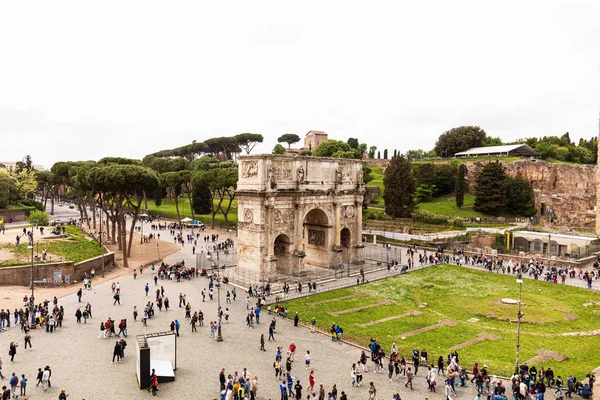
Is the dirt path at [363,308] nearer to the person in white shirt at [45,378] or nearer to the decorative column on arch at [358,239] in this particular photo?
the decorative column on arch at [358,239]

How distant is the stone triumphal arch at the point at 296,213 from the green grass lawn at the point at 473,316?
5996mm

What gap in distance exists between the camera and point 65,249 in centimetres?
4366

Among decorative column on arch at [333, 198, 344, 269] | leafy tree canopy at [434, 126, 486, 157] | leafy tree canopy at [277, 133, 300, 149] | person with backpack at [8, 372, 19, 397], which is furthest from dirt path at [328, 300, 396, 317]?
leafy tree canopy at [277, 133, 300, 149]

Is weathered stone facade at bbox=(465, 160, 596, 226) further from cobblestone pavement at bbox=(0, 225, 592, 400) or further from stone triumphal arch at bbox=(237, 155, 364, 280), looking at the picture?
cobblestone pavement at bbox=(0, 225, 592, 400)

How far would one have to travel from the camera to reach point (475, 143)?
10144 centimetres

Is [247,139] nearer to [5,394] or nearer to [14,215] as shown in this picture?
[14,215]

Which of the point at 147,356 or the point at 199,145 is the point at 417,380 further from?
the point at 199,145

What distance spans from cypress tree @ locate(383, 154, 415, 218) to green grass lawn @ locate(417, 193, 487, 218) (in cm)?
548

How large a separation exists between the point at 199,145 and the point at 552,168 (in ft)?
290

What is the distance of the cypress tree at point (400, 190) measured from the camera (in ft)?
216

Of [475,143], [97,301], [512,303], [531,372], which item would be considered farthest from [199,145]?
[531,372]

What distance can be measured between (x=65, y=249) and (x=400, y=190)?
4575 cm

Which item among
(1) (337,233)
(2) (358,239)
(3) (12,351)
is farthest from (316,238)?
(3) (12,351)

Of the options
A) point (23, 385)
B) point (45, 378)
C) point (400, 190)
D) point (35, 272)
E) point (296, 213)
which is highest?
point (400, 190)
